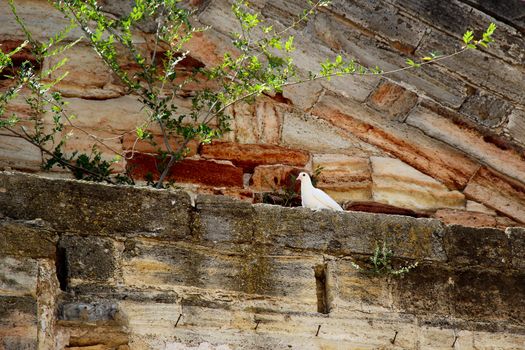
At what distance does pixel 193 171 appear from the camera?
5.32m

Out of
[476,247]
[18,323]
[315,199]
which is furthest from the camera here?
[315,199]

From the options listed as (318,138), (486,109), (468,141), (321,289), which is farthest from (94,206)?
(486,109)

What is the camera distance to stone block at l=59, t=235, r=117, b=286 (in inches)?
160

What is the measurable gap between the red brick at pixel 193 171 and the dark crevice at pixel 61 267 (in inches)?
47.9

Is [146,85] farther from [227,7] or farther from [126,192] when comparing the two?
[126,192]

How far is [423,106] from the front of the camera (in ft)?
18.5

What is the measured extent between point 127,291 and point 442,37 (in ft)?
8.21

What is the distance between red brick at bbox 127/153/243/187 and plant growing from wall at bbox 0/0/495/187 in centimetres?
5

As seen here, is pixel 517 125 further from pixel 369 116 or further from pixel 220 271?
pixel 220 271

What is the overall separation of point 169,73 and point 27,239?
139 centimetres

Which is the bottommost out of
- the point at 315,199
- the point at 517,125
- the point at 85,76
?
the point at 315,199

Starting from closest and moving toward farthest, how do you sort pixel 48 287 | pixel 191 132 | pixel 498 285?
pixel 48 287 < pixel 498 285 < pixel 191 132

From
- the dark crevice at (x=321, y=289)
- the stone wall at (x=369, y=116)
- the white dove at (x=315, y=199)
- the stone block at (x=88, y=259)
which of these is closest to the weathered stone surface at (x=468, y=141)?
the stone wall at (x=369, y=116)

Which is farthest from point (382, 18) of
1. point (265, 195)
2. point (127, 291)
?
point (127, 291)
